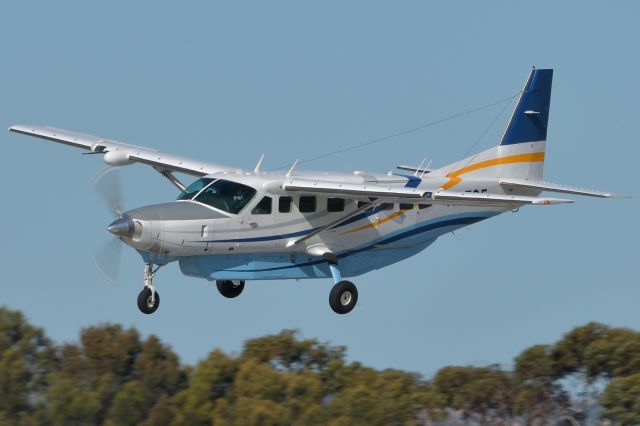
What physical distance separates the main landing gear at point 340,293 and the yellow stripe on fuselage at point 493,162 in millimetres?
3460

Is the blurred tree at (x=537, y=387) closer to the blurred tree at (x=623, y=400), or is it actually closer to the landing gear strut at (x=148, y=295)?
the blurred tree at (x=623, y=400)

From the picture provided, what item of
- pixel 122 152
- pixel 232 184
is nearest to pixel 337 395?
pixel 232 184

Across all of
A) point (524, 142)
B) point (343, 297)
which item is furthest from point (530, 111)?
point (343, 297)

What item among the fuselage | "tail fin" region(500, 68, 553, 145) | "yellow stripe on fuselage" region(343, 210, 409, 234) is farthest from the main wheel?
"tail fin" region(500, 68, 553, 145)

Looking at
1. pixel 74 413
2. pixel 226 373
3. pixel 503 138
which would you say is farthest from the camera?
pixel 503 138

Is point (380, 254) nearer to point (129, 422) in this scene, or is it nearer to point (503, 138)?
point (503, 138)

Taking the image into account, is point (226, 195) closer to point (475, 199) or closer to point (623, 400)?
point (475, 199)

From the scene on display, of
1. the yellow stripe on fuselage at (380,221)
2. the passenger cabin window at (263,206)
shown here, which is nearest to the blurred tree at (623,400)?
the yellow stripe on fuselage at (380,221)

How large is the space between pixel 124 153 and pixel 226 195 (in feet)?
13.3

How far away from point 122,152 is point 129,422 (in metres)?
6.66

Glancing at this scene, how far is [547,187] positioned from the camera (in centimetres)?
3959

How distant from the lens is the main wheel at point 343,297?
123ft

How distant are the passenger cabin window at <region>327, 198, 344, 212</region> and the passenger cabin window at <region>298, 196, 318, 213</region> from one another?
329 millimetres

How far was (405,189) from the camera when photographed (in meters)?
36.1
